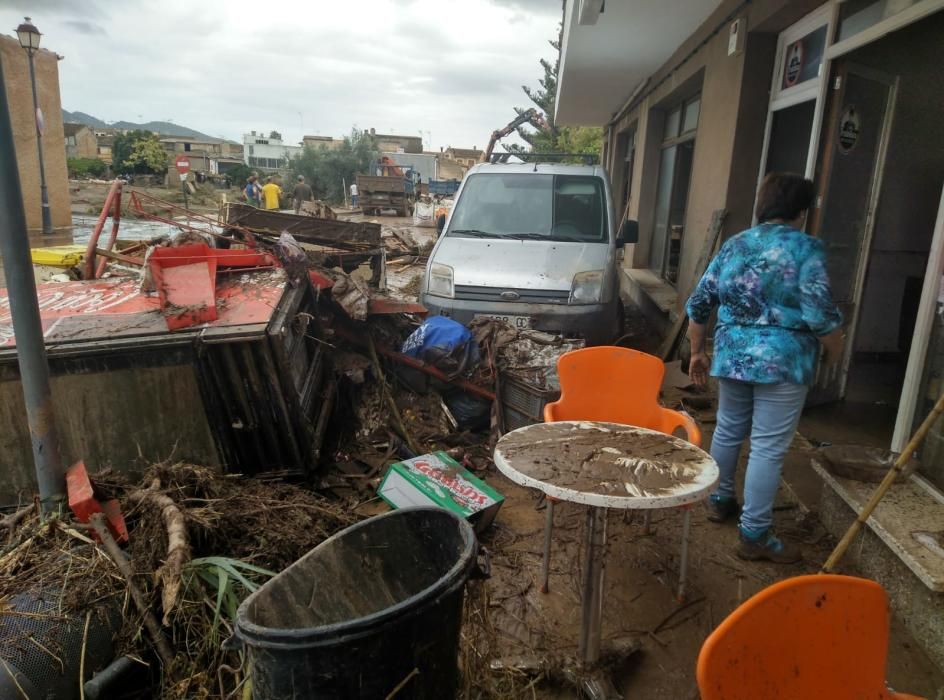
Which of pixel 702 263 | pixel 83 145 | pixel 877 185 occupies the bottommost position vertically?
pixel 702 263

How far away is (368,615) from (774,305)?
7.55 feet

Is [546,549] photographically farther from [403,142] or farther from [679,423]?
[403,142]

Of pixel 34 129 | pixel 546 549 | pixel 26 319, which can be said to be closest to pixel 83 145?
pixel 34 129

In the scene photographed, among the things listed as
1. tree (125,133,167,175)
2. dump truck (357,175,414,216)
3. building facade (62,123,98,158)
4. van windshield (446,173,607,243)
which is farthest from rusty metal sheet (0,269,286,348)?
building facade (62,123,98,158)

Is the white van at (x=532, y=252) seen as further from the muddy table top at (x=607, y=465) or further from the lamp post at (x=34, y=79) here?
the lamp post at (x=34, y=79)

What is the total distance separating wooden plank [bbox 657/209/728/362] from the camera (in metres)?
5.51

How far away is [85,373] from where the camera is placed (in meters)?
3.07

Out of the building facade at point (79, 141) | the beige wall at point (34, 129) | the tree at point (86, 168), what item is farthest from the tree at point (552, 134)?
the building facade at point (79, 141)

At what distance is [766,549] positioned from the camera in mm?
3021

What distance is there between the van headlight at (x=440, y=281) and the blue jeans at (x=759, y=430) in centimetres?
274

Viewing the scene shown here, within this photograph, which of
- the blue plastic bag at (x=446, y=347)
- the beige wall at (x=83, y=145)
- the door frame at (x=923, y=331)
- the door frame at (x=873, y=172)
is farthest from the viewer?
the beige wall at (x=83, y=145)

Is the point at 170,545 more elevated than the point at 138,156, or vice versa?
the point at 138,156

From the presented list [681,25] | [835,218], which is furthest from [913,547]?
[681,25]

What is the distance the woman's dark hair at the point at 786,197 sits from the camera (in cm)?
278
